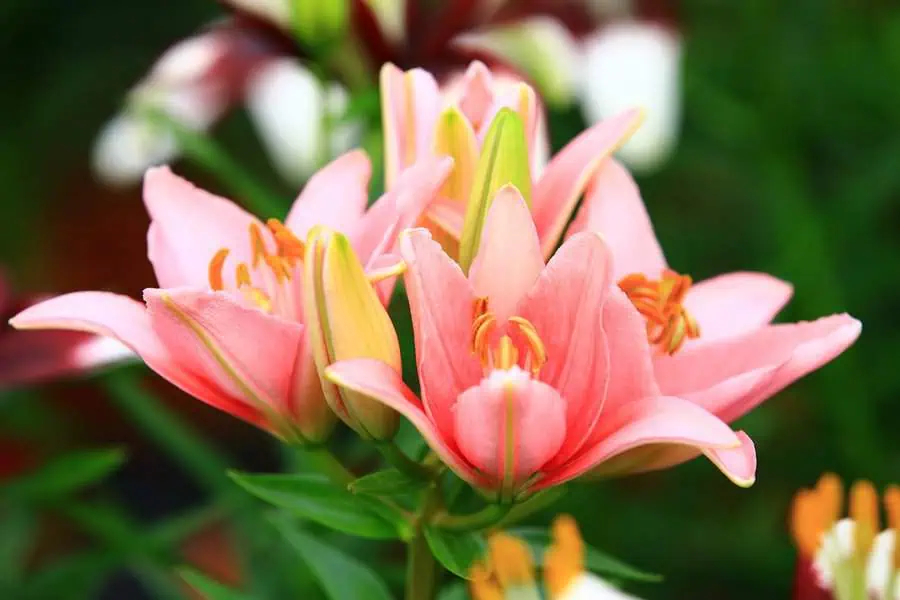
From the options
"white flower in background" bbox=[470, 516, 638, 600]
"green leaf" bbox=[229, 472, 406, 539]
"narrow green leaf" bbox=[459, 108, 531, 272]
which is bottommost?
"white flower in background" bbox=[470, 516, 638, 600]

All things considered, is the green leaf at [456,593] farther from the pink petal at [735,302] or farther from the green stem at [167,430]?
the green stem at [167,430]

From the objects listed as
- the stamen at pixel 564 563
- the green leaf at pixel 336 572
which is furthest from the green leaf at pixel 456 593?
the stamen at pixel 564 563

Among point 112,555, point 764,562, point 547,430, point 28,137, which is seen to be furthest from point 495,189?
point 28,137

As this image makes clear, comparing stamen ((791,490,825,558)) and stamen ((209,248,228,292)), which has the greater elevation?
stamen ((209,248,228,292))

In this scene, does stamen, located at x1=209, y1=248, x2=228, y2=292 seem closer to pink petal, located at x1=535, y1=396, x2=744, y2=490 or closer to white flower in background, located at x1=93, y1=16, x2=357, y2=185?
pink petal, located at x1=535, y1=396, x2=744, y2=490

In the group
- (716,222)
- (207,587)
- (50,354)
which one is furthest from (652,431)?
(716,222)

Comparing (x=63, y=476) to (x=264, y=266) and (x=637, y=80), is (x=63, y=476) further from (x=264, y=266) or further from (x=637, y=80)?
(x=637, y=80)

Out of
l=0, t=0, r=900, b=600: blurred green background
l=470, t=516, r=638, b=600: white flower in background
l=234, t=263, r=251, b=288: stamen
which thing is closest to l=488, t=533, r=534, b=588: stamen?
l=470, t=516, r=638, b=600: white flower in background
